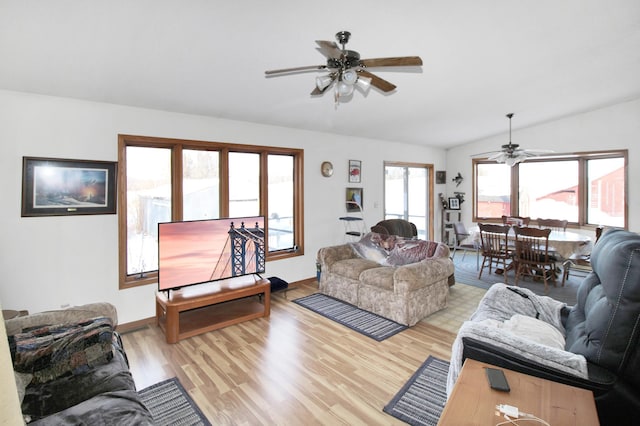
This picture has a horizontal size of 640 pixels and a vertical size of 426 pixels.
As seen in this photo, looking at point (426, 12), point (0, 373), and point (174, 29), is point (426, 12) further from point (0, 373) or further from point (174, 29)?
point (0, 373)

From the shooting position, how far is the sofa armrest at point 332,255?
15.1 ft

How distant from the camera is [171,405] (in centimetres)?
236

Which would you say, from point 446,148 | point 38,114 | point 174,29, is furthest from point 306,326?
point 446,148

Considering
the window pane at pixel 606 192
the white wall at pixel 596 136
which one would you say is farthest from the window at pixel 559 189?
the white wall at pixel 596 136

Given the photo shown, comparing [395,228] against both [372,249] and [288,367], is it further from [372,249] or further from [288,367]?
[288,367]

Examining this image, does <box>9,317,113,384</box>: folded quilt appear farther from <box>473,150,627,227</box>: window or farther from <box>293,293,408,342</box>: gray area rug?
<box>473,150,627,227</box>: window

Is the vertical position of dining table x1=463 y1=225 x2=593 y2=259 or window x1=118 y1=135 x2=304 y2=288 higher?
window x1=118 y1=135 x2=304 y2=288

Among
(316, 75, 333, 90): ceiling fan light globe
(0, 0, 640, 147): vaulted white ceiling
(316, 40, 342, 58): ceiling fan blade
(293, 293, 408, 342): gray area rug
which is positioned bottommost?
(293, 293, 408, 342): gray area rug

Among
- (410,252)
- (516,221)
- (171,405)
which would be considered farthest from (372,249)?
(516,221)

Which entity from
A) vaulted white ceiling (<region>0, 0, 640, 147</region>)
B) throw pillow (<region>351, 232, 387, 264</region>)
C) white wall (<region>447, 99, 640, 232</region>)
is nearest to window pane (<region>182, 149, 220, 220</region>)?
vaulted white ceiling (<region>0, 0, 640, 147</region>)

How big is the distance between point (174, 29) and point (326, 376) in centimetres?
284

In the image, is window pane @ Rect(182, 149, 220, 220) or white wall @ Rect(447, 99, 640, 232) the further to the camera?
white wall @ Rect(447, 99, 640, 232)

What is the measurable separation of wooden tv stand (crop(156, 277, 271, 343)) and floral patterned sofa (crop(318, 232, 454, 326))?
1.03 meters

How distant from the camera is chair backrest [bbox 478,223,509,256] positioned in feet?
16.7
